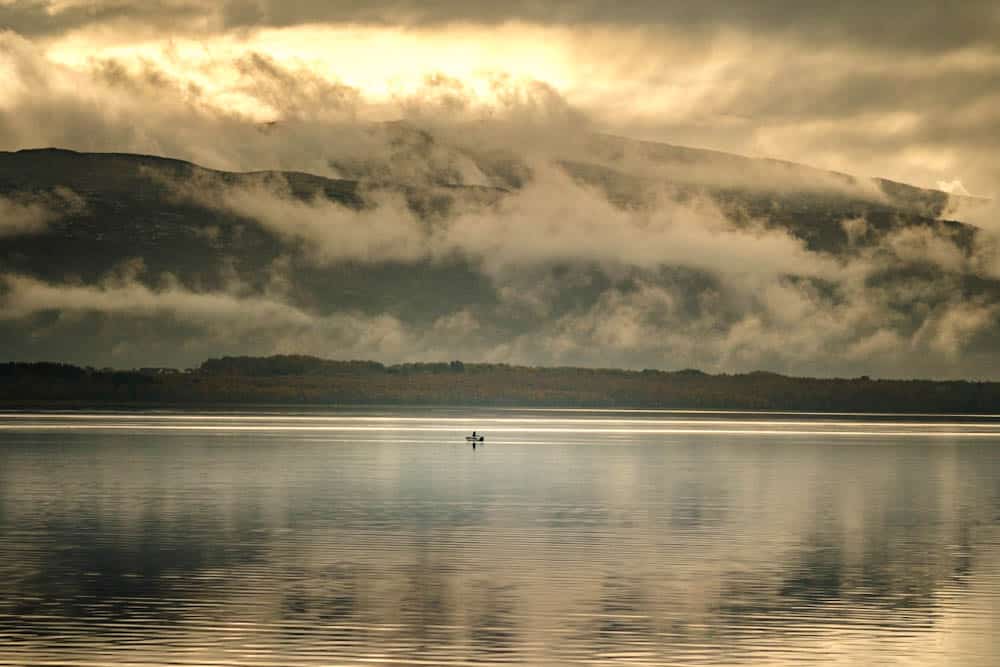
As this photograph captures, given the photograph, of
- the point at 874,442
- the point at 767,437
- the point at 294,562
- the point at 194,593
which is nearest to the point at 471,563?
the point at 294,562

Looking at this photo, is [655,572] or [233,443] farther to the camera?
[233,443]

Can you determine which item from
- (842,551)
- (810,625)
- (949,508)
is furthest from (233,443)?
(810,625)

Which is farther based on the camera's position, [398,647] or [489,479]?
[489,479]

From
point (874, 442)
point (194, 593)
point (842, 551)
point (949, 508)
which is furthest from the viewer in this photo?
point (874, 442)

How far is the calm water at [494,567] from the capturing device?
2938 cm

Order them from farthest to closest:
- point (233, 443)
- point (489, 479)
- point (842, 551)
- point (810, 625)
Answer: point (233, 443) → point (489, 479) → point (842, 551) → point (810, 625)

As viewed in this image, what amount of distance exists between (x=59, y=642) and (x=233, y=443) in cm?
10223

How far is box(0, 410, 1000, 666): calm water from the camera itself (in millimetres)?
29375

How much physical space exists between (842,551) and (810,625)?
47.4 feet

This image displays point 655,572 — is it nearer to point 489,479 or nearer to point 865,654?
point 865,654

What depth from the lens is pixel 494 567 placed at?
4069 centimetres

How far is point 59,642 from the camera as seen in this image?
29.1 m

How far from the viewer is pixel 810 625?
1259 inches

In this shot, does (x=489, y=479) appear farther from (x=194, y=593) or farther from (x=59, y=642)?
(x=59, y=642)
